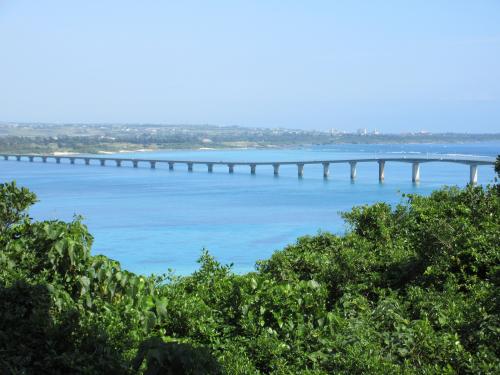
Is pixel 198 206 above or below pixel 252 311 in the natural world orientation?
below

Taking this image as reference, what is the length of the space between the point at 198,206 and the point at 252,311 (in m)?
49.7

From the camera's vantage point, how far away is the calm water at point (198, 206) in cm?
3800

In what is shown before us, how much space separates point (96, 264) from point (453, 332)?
3.85m

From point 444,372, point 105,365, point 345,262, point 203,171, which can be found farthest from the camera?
point 203,171

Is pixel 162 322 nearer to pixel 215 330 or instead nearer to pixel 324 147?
pixel 215 330

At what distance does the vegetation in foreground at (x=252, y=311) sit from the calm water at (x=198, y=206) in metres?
5.39

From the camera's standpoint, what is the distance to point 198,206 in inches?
2265

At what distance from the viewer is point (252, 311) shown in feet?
26.2

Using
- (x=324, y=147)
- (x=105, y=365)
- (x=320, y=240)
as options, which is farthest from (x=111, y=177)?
(x=324, y=147)

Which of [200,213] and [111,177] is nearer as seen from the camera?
[200,213]

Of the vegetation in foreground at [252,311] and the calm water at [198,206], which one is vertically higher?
the vegetation in foreground at [252,311]

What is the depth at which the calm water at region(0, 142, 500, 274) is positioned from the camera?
38000mm

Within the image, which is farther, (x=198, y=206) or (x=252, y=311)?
(x=198, y=206)

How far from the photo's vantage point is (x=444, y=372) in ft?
20.0
